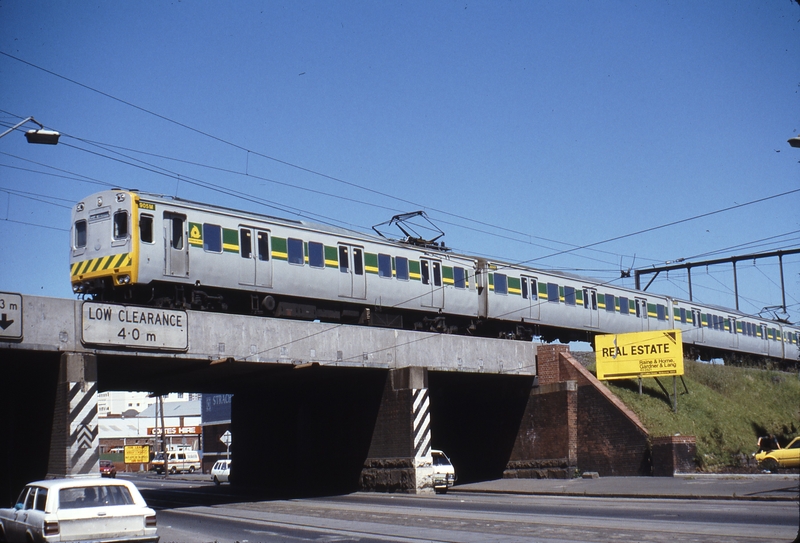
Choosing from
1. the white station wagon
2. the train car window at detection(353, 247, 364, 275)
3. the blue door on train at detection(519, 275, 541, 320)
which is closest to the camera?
the white station wagon

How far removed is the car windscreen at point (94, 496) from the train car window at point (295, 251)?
15.1 meters

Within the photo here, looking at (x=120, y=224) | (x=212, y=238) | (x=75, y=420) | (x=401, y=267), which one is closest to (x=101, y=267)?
(x=120, y=224)

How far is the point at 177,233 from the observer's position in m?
24.8

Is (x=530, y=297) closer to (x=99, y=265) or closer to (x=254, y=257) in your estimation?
(x=254, y=257)

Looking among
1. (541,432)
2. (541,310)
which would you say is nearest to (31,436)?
(541,432)

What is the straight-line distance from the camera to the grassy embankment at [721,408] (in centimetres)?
3231

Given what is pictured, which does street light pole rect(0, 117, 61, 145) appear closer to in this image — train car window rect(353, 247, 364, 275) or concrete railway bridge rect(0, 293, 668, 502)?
concrete railway bridge rect(0, 293, 668, 502)

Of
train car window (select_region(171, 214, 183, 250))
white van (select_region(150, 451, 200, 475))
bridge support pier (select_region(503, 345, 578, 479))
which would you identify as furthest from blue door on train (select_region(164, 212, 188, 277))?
white van (select_region(150, 451, 200, 475))

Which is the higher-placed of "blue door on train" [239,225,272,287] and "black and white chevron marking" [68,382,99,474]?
"blue door on train" [239,225,272,287]

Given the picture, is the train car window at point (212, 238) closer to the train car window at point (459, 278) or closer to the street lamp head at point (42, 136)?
the street lamp head at point (42, 136)

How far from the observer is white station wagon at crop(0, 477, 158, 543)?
12.3 metres

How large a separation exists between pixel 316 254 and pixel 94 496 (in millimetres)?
16302

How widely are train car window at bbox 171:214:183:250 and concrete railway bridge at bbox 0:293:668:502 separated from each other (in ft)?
8.14

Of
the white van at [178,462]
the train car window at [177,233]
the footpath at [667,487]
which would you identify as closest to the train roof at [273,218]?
the train car window at [177,233]
